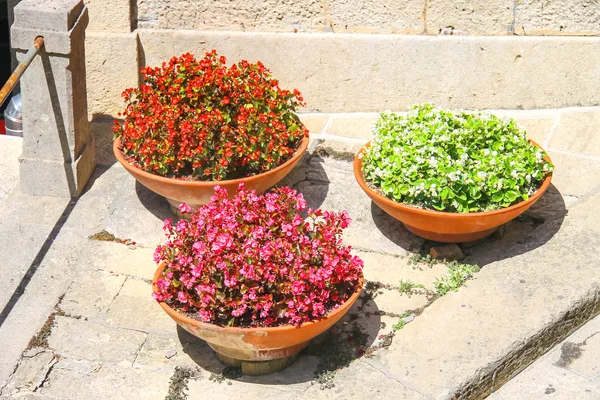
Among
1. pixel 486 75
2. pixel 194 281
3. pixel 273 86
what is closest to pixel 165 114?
pixel 273 86

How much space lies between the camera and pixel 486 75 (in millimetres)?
6086

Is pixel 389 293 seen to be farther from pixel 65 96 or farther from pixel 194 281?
pixel 65 96

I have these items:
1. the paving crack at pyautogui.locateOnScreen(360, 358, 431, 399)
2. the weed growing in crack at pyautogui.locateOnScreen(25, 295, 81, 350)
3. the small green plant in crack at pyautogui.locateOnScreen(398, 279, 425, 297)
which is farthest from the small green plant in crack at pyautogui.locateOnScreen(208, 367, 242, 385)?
the small green plant in crack at pyautogui.locateOnScreen(398, 279, 425, 297)

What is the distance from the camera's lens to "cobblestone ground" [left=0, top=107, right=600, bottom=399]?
4254 millimetres

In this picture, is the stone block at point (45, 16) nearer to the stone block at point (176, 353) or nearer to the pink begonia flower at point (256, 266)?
the pink begonia flower at point (256, 266)

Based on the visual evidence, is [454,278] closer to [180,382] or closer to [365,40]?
[180,382]

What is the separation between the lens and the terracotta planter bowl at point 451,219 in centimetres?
469

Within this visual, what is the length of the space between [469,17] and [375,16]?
25.1 inches

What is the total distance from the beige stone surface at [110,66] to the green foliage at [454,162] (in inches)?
74.0

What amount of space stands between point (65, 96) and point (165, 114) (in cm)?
72

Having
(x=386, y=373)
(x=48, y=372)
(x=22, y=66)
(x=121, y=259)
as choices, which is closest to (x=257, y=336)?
(x=386, y=373)

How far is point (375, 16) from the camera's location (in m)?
5.99

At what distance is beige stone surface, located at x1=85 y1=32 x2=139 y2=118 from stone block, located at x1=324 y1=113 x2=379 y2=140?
4.57ft

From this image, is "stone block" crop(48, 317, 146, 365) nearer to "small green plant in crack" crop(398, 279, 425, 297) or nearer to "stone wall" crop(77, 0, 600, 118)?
"small green plant in crack" crop(398, 279, 425, 297)
